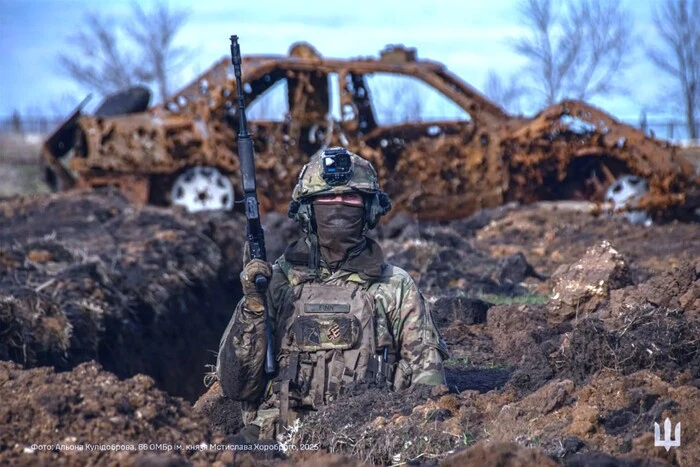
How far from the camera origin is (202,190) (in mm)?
17047

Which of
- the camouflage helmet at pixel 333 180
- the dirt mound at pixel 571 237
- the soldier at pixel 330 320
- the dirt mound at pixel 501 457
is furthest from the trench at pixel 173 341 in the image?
the dirt mound at pixel 501 457

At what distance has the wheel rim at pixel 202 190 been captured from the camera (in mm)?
16875

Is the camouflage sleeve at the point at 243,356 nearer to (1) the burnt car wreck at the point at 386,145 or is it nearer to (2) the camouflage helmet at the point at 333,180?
(2) the camouflage helmet at the point at 333,180

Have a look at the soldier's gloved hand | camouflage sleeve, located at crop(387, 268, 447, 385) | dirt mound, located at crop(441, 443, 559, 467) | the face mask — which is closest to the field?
dirt mound, located at crop(441, 443, 559, 467)

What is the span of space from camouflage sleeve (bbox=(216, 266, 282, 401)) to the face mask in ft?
1.85

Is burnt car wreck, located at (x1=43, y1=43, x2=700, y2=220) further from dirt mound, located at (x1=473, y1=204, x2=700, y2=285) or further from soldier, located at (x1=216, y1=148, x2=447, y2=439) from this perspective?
soldier, located at (x1=216, y1=148, x2=447, y2=439)

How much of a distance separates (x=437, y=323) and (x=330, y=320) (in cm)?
318

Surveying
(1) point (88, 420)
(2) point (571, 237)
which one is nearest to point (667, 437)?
(1) point (88, 420)

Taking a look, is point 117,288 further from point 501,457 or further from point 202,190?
point 501,457

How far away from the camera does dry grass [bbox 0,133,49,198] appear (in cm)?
3010

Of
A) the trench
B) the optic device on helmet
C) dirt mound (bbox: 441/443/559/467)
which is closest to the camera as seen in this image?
dirt mound (bbox: 441/443/559/467)

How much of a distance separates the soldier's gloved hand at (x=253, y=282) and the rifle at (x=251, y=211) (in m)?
0.02

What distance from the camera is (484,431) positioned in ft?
18.8

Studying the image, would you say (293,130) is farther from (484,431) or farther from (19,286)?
(484,431)
